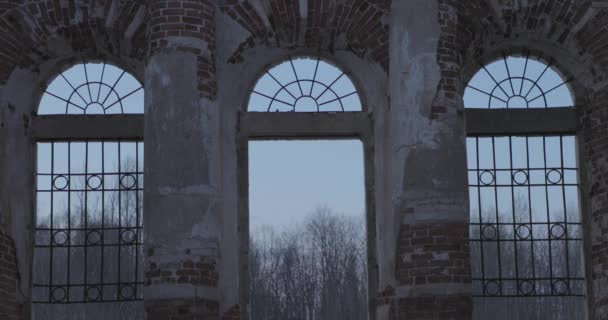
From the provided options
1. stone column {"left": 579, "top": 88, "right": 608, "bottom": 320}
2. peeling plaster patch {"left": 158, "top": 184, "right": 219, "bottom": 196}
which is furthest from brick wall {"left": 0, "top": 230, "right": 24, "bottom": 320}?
stone column {"left": 579, "top": 88, "right": 608, "bottom": 320}

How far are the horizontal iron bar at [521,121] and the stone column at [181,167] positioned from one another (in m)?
3.28

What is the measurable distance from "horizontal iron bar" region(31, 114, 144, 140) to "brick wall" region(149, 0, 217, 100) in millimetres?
1391

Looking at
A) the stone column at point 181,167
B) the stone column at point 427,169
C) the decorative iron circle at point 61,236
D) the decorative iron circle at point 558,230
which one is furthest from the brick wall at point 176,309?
the decorative iron circle at point 558,230

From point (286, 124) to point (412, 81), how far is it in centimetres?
176

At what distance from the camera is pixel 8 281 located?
36.9 feet

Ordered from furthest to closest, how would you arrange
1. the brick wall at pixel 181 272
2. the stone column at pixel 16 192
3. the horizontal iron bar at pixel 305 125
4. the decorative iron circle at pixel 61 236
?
the horizontal iron bar at pixel 305 125 → the decorative iron circle at pixel 61 236 → the stone column at pixel 16 192 → the brick wall at pixel 181 272

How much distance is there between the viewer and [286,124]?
11.8 meters

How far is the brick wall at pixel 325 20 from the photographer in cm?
1166

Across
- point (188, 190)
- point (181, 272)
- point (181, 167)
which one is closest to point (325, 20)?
point (181, 167)

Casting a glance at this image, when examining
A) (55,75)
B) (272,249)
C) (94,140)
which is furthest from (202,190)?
(272,249)

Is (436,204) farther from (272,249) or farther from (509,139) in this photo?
(272,249)

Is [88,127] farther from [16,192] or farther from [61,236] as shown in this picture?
[61,236]

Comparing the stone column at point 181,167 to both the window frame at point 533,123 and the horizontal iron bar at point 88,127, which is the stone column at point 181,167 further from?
the window frame at point 533,123

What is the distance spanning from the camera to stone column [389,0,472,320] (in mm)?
10289
